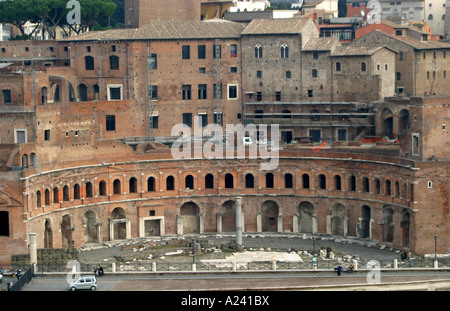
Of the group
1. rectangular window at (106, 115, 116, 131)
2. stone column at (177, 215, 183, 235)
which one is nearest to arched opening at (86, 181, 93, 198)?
stone column at (177, 215, 183, 235)

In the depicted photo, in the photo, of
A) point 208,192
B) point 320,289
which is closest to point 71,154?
point 208,192

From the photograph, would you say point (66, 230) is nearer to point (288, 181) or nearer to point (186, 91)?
point (288, 181)

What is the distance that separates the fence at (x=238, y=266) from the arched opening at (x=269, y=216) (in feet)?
40.6

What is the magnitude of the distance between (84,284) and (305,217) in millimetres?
23570

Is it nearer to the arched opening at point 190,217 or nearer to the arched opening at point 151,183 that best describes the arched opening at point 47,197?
the arched opening at point 151,183

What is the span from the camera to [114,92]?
313 ft

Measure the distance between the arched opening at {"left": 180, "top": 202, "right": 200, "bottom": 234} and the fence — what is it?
12003 mm

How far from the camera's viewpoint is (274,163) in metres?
90.1

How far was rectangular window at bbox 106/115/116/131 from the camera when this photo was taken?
92.8 meters

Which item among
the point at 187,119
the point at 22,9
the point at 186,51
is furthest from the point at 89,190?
the point at 22,9

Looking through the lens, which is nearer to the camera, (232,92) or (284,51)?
(284,51)

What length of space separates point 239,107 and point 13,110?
762 inches
